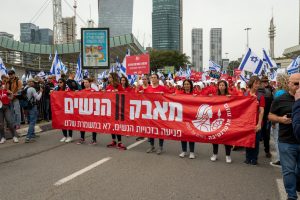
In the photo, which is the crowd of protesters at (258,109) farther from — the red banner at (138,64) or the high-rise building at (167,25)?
the high-rise building at (167,25)

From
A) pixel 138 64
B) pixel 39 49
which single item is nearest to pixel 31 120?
pixel 138 64

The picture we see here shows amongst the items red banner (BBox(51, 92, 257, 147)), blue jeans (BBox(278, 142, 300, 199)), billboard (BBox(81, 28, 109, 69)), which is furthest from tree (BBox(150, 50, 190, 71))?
blue jeans (BBox(278, 142, 300, 199))

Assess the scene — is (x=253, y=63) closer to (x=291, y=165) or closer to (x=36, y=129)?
(x=36, y=129)

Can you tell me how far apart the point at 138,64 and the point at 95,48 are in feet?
6.84

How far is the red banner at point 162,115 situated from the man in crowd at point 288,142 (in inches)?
103

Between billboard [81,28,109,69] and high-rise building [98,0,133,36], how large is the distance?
176 ft

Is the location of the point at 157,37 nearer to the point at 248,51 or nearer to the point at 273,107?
the point at 248,51

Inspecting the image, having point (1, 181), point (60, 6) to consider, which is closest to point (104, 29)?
point (1, 181)

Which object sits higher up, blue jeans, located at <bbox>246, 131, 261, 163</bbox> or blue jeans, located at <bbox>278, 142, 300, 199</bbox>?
blue jeans, located at <bbox>278, 142, 300, 199</bbox>

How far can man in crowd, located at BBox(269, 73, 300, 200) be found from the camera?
4.33 meters

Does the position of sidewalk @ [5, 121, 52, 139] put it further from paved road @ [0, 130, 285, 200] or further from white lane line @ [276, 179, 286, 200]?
white lane line @ [276, 179, 286, 200]

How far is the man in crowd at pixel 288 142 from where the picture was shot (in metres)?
4.33

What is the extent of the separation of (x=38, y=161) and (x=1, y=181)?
4.84ft

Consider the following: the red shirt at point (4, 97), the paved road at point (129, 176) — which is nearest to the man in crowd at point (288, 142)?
the paved road at point (129, 176)
